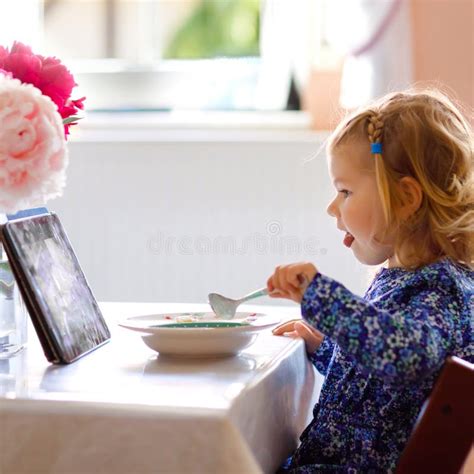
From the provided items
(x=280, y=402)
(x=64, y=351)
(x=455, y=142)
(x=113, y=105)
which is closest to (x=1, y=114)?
(x=64, y=351)

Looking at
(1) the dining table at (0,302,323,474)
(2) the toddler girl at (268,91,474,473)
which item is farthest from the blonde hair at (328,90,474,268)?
(1) the dining table at (0,302,323,474)

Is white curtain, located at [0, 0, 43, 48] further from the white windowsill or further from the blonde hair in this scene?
the blonde hair

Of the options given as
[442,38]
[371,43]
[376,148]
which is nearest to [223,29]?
[371,43]

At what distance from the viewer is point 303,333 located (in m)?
1.36

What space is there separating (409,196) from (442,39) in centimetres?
152

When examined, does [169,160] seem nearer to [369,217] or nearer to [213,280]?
[213,280]

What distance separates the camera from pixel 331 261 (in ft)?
8.77

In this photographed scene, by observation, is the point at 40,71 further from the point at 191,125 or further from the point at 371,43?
the point at 191,125

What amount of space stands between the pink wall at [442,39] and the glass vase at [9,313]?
177 centimetres

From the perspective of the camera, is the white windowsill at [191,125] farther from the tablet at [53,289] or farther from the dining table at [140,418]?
the dining table at [140,418]

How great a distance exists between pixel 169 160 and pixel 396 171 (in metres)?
1.51

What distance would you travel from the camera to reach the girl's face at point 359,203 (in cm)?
132

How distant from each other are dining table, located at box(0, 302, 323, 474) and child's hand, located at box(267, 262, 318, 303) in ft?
0.33

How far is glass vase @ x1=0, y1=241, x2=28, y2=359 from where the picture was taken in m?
1.16
